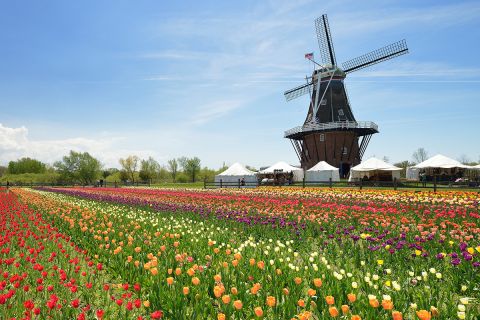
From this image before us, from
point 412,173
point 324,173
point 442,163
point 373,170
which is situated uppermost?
point 442,163

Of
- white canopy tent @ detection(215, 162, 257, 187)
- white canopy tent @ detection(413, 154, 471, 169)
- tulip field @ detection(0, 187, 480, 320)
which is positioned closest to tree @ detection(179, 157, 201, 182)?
white canopy tent @ detection(215, 162, 257, 187)

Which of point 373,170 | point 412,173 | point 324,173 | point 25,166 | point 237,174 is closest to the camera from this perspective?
point 373,170

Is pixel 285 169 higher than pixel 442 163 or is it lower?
lower

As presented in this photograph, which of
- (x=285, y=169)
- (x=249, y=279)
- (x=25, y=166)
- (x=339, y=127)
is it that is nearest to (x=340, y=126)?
(x=339, y=127)

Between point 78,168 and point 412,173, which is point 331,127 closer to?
point 412,173

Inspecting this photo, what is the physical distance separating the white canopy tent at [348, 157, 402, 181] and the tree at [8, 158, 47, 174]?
89173 mm

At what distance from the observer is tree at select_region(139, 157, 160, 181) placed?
251 ft

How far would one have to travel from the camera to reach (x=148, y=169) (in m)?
79.6

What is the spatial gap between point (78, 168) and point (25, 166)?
90.5ft

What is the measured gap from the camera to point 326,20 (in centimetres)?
4750

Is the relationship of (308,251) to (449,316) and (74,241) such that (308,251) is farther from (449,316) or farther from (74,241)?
(74,241)

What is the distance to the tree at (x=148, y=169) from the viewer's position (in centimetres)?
7661

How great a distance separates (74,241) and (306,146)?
38630 mm

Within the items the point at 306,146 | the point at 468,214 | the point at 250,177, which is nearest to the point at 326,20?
the point at 306,146
